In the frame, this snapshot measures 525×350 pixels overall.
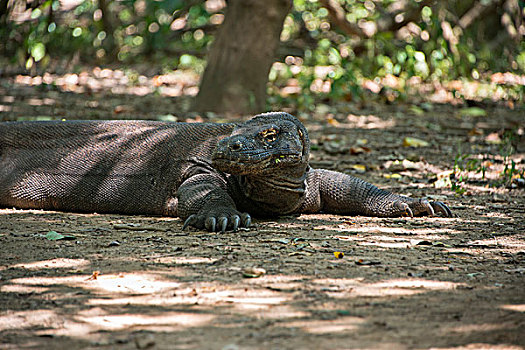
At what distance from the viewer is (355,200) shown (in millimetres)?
4129

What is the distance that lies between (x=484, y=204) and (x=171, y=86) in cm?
685

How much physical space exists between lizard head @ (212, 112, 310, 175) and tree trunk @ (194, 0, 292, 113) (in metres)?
3.88

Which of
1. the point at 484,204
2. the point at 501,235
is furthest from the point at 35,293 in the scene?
the point at 484,204

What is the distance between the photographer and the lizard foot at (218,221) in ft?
11.4

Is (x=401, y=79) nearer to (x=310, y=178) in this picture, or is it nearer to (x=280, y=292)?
(x=310, y=178)

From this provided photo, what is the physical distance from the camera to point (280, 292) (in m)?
2.48

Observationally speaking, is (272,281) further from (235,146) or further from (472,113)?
(472,113)

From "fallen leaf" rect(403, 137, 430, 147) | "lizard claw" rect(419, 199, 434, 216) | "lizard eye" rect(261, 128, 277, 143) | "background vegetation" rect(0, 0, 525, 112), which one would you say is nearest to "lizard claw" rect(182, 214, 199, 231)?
"lizard eye" rect(261, 128, 277, 143)

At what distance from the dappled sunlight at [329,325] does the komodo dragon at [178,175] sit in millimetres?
1380

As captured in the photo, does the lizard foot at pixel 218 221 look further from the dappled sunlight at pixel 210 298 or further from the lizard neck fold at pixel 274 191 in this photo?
the dappled sunlight at pixel 210 298

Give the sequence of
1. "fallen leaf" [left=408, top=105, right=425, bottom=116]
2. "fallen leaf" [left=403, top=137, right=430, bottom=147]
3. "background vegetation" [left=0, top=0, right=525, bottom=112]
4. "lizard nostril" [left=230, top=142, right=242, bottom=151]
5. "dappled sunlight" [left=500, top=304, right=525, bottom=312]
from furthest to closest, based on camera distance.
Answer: "background vegetation" [left=0, top=0, right=525, bottom=112], "fallen leaf" [left=408, top=105, right=425, bottom=116], "fallen leaf" [left=403, top=137, right=430, bottom=147], "lizard nostril" [left=230, top=142, right=242, bottom=151], "dappled sunlight" [left=500, top=304, right=525, bottom=312]

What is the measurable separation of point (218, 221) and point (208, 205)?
19cm

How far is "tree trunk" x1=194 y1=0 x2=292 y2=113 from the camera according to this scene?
25.1ft

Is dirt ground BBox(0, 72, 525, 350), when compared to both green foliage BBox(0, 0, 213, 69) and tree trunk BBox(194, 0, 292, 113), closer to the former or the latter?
tree trunk BBox(194, 0, 292, 113)
